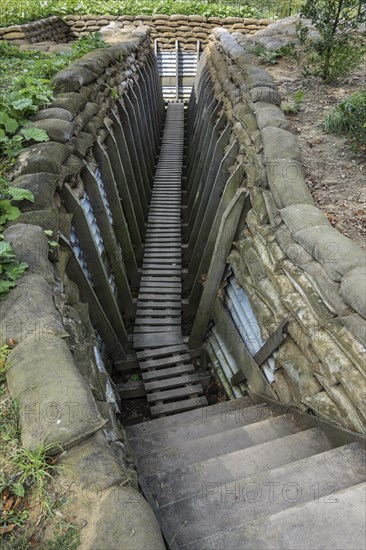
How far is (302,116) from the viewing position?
520cm

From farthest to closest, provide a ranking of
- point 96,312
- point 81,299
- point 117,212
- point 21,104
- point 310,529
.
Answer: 1. point 117,212
2. point 96,312
3. point 21,104
4. point 81,299
5. point 310,529

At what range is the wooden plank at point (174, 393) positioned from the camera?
4.73 m

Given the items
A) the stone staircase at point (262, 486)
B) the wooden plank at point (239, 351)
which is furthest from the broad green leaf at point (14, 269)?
the wooden plank at point (239, 351)

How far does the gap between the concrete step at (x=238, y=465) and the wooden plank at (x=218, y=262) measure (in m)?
2.29

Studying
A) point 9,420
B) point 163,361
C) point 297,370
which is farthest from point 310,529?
point 163,361

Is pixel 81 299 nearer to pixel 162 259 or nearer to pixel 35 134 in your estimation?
pixel 35 134

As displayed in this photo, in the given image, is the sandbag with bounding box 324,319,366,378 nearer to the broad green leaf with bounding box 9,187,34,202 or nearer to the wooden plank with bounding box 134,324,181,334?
the broad green leaf with bounding box 9,187,34,202

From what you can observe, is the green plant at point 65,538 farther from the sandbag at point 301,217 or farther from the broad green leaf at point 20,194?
the sandbag at point 301,217

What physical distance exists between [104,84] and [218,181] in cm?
245

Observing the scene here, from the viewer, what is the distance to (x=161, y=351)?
530cm

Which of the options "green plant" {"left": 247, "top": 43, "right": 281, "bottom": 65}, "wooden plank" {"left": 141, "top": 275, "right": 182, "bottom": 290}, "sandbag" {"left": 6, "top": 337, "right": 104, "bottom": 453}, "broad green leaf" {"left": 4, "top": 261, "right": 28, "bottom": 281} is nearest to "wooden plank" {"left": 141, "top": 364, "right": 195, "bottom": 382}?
"wooden plank" {"left": 141, "top": 275, "right": 182, "bottom": 290}

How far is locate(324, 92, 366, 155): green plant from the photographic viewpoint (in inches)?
167

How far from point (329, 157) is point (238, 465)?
3.49m

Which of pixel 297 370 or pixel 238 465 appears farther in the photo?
pixel 297 370
